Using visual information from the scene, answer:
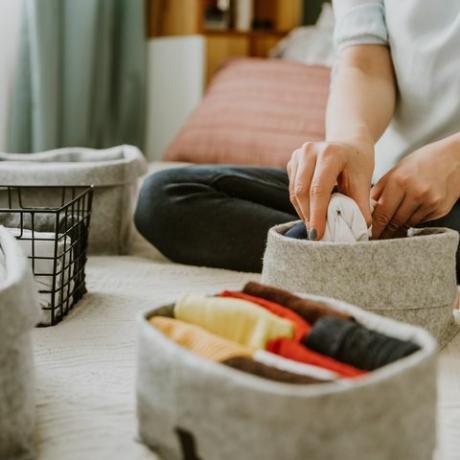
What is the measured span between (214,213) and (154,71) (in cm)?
142

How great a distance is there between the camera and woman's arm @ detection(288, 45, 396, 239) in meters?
0.77

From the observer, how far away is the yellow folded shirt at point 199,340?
0.51 meters

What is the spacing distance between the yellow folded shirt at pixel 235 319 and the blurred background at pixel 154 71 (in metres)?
1.16

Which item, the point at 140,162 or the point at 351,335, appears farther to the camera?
the point at 140,162

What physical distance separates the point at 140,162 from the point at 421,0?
51cm

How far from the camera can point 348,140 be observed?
89 centimetres

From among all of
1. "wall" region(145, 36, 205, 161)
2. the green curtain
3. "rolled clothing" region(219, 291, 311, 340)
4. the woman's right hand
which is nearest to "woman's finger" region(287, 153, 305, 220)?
the woman's right hand

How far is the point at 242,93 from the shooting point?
189 centimetres

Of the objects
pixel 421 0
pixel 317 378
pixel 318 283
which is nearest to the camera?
pixel 317 378

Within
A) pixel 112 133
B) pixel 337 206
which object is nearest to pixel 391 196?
pixel 337 206

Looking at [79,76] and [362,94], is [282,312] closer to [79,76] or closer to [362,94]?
[362,94]

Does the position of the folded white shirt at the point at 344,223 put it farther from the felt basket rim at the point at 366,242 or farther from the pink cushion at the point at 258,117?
the pink cushion at the point at 258,117

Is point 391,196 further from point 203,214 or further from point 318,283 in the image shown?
point 203,214

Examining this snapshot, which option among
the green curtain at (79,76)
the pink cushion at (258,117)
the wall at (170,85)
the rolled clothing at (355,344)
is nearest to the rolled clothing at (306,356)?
the rolled clothing at (355,344)
